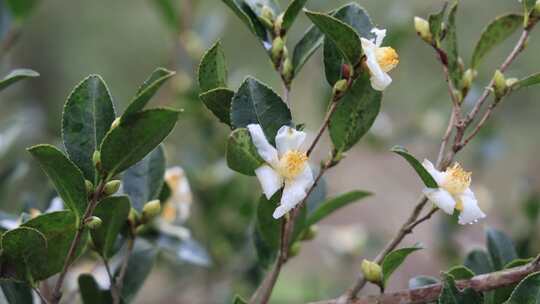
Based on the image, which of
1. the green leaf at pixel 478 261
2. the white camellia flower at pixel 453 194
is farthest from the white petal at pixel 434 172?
the green leaf at pixel 478 261

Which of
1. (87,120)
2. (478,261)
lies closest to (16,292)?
(87,120)

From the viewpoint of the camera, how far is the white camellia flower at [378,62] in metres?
0.65

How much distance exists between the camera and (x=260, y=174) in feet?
2.14

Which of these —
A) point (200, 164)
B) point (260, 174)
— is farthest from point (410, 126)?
point (260, 174)

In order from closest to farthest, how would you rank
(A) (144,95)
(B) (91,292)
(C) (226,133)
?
(A) (144,95), (B) (91,292), (C) (226,133)

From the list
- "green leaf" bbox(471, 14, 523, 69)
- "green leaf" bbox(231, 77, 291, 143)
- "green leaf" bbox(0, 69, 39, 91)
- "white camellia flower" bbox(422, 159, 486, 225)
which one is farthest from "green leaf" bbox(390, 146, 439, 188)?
"green leaf" bbox(0, 69, 39, 91)

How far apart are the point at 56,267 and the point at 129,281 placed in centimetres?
16

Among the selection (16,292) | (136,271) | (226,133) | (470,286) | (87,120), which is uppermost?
(87,120)

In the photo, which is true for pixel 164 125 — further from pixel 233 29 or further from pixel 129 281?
pixel 233 29

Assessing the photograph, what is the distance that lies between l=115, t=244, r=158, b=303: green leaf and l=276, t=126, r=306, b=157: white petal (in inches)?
11.6

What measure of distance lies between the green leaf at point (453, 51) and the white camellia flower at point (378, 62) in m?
0.12

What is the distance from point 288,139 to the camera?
25.6 inches

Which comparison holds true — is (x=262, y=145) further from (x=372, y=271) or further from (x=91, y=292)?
(x=91, y=292)

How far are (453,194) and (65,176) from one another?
1.13 feet
